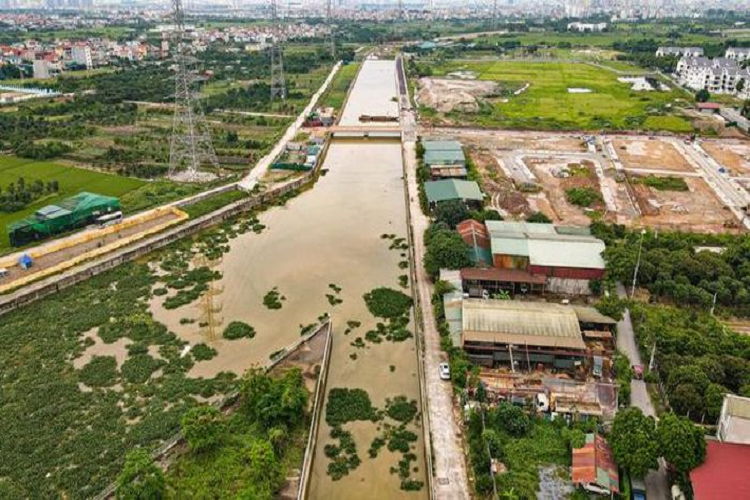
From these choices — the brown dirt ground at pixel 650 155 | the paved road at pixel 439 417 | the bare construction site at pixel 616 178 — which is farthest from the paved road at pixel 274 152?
the brown dirt ground at pixel 650 155

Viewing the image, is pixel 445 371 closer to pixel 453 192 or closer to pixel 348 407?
pixel 348 407

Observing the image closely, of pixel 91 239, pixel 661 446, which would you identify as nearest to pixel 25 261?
pixel 91 239

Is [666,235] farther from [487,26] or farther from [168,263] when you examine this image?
[487,26]

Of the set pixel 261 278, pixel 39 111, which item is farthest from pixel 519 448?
pixel 39 111

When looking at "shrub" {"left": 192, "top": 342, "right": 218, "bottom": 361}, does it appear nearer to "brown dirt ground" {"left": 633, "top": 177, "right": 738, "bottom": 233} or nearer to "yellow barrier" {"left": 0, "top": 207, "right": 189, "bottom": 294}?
"yellow barrier" {"left": 0, "top": 207, "right": 189, "bottom": 294}

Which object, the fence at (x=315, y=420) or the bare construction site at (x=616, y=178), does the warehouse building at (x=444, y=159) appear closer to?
the bare construction site at (x=616, y=178)
